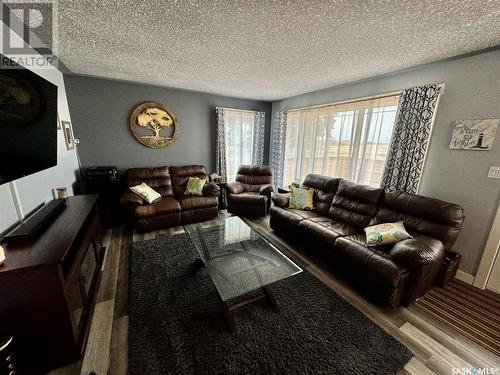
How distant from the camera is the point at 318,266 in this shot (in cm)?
241

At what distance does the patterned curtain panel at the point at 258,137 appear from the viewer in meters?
4.65

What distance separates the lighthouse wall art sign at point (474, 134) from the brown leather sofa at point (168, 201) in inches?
129

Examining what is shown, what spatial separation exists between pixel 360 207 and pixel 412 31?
1.83 m

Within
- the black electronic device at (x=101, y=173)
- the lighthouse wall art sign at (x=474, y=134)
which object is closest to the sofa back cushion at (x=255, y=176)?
the black electronic device at (x=101, y=173)

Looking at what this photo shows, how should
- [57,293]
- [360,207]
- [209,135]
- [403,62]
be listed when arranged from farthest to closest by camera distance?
[209,135] → [360,207] → [403,62] → [57,293]

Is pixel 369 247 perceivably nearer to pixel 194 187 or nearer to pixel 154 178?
pixel 194 187

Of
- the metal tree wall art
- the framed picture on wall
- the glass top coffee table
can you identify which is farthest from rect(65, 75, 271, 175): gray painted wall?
the glass top coffee table

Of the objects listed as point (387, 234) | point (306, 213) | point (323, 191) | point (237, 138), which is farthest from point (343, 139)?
point (237, 138)

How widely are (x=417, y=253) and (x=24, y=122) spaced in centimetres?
309

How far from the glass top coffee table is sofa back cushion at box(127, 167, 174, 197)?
1.51m

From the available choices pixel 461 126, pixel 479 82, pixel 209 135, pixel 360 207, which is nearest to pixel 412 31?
pixel 479 82

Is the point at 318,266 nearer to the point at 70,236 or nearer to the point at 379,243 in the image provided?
the point at 379,243

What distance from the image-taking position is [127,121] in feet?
11.5

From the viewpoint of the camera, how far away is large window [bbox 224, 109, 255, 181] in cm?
441
